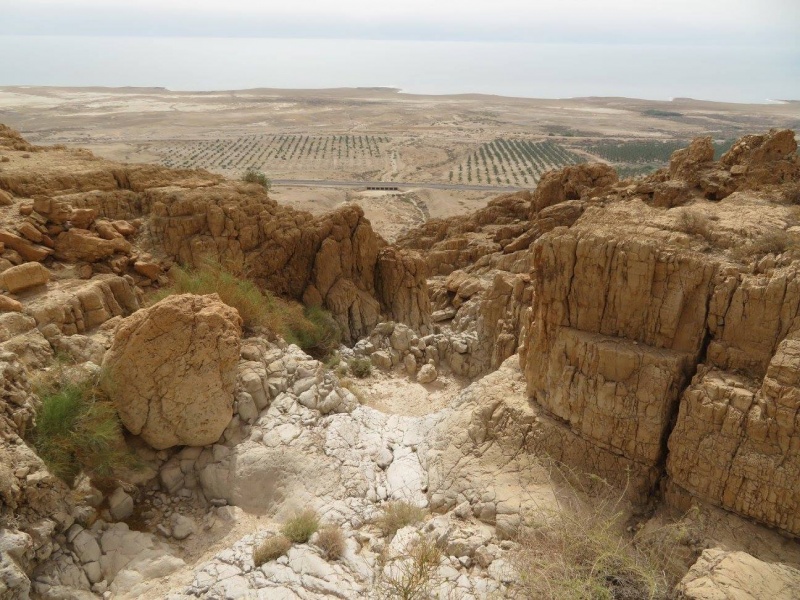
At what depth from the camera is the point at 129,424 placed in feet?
28.0

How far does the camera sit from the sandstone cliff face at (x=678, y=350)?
258 inches

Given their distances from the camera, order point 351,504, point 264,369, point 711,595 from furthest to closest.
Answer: point 264,369 → point 351,504 → point 711,595

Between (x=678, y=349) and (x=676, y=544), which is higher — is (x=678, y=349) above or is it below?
above

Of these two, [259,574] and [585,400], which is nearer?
[259,574]

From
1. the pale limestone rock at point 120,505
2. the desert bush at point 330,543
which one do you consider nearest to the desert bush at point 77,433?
the pale limestone rock at point 120,505

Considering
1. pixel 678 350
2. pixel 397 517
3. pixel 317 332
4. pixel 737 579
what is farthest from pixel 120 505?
pixel 678 350

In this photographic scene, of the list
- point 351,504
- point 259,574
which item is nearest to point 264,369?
point 351,504

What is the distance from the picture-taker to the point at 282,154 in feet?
247

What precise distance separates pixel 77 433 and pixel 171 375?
1.60 meters

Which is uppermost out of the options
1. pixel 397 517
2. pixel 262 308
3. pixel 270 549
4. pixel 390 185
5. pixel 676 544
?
pixel 262 308

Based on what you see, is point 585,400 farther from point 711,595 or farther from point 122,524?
point 122,524

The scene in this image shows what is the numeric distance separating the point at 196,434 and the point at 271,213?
827 centimetres

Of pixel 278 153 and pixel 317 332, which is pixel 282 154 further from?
Result: pixel 317 332

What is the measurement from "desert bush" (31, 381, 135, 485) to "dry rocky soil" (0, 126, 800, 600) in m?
0.14
